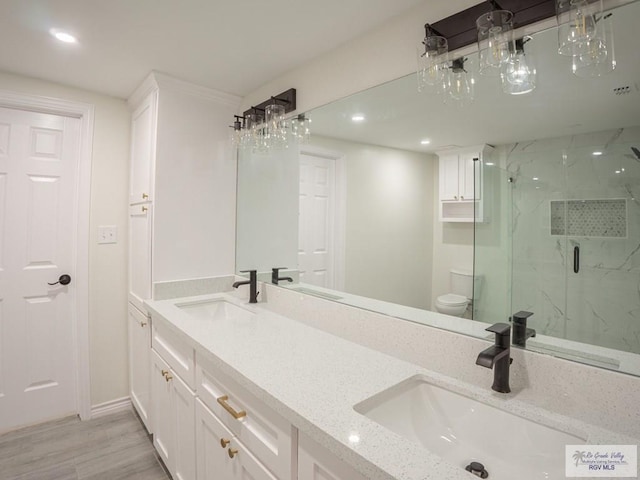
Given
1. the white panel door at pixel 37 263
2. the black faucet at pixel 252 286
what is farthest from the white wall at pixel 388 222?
the white panel door at pixel 37 263

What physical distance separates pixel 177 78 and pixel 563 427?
240 cm

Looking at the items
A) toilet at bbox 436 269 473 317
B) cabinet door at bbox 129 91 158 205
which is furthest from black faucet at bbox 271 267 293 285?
toilet at bbox 436 269 473 317

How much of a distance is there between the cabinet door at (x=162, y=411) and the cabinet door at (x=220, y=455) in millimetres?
388

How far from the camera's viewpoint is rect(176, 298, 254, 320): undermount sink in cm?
206

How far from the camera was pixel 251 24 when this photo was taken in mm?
1486

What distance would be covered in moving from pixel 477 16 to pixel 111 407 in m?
3.11

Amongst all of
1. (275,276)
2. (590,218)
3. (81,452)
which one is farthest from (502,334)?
(81,452)

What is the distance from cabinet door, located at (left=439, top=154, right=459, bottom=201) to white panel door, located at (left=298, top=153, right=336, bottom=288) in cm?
62

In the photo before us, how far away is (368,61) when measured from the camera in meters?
1.50

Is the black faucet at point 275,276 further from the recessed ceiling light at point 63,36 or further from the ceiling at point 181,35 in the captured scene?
the recessed ceiling light at point 63,36

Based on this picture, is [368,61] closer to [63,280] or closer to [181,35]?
[181,35]

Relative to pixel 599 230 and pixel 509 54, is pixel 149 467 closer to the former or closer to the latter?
pixel 599 230

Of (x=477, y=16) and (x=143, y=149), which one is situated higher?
(x=477, y=16)

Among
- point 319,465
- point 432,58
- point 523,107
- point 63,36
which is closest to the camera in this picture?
point 319,465
